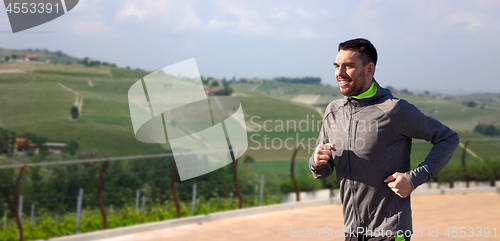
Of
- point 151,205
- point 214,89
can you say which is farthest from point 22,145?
point 151,205

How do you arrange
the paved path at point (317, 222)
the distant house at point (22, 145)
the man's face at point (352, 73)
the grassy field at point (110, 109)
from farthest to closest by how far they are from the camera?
the distant house at point (22, 145) → the grassy field at point (110, 109) → the paved path at point (317, 222) → the man's face at point (352, 73)

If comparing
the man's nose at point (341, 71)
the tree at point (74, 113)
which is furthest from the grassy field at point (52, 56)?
the man's nose at point (341, 71)

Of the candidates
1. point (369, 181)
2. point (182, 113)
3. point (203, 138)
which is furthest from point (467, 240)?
point (182, 113)

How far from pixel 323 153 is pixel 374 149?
21cm

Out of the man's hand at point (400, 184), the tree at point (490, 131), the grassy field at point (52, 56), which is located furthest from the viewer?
the grassy field at point (52, 56)

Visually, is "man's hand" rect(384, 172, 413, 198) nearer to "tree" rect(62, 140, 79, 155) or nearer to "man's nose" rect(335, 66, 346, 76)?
"man's nose" rect(335, 66, 346, 76)

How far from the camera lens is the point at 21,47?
3305 inches

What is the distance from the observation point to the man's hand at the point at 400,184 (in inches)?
76.4

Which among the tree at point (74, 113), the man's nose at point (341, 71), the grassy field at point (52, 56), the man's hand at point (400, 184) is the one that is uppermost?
the grassy field at point (52, 56)

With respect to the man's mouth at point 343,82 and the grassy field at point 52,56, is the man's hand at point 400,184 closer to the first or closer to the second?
the man's mouth at point 343,82

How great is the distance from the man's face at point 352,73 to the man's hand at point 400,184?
387 millimetres

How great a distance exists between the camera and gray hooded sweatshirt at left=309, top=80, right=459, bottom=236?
2.02 metres

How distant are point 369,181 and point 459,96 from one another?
7327 centimetres

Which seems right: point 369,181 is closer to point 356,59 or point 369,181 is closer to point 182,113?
point 356,59
